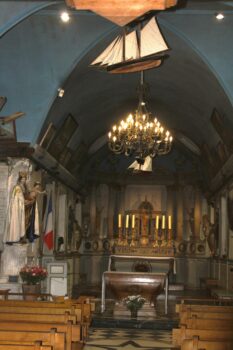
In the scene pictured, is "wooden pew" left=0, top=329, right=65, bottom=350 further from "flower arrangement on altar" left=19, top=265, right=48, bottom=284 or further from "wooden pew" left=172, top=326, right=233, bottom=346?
"flower arrangement on altar" left=19, top=265, right=48, bottom=284

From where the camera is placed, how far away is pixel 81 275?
72.1 ft

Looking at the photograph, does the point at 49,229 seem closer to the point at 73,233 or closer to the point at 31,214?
the point at 31,214

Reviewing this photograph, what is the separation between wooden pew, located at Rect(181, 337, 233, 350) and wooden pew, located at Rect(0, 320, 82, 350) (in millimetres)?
1134

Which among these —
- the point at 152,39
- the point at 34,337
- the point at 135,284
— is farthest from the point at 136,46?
the point at 34,337

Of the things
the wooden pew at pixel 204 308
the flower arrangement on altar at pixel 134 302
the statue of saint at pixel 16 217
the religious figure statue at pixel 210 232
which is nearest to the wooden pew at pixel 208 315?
the wooden pew at pixel 204 308

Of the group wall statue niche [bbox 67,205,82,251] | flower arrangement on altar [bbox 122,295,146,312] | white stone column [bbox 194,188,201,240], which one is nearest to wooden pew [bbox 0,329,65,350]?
flower arrangement on altar [bbox 122,295,146,312]

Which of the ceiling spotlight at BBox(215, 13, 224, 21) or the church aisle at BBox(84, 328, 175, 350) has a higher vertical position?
the ceiling spotlight at BBox(215, 13, 224, 21)

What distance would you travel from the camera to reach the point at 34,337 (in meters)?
5.39

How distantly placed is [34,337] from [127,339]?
5592 mm

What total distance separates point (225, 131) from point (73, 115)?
4160mm

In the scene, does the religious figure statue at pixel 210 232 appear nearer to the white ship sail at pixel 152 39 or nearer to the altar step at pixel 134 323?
the altar step at pixel 134 323

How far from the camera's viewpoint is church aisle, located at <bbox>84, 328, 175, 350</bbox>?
9.81 metres

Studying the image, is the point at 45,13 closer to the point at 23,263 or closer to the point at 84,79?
the point at 84,79

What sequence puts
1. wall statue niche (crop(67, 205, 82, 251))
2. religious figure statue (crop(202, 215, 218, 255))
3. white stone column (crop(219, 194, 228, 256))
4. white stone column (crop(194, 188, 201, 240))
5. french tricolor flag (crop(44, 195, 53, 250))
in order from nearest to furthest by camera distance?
french tricolor flag (crop(44, 195, 53, 250))
white stone column (crop(219, 194, 228, 256))
wall statue niche (crop(67, 205, 82, 251))
religious figure statue (crop(202, 215, 218, 255))
white stone column (crop(194, 188, 201, 240))
